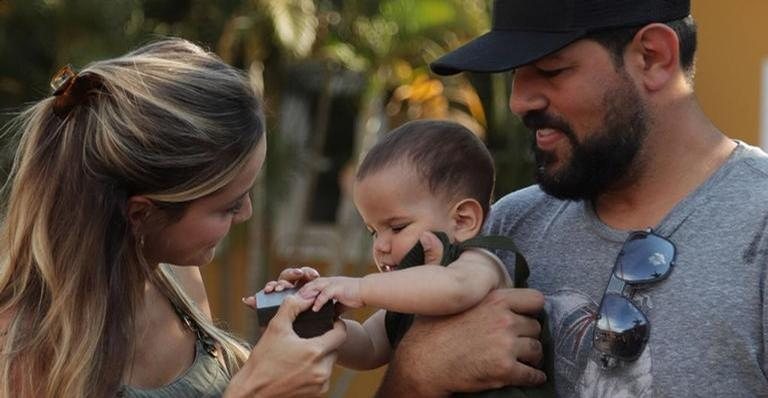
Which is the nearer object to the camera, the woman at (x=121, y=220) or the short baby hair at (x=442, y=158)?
the woman at (x=121, y=220)

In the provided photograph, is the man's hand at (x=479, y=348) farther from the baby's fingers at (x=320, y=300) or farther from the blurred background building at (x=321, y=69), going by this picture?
the blurred background building at (x=321, y=69)

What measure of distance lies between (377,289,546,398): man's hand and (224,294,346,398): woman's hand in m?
0.22

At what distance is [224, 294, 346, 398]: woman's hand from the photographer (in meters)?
3.27

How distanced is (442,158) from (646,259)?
597 millimetres

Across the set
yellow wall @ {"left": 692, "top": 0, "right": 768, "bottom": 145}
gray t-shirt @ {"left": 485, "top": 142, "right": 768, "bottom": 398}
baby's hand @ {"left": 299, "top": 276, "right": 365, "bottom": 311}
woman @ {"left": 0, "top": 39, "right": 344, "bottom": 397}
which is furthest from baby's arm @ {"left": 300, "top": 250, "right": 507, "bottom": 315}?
yellow wall @ {"left": 692, "top": 0, "right": 768, "bottom": 145}

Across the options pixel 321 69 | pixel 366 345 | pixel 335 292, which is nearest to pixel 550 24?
pixel 335 292

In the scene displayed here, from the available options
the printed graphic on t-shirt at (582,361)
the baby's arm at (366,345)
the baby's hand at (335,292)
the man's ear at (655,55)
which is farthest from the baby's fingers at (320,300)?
the man's ear at (655,55)

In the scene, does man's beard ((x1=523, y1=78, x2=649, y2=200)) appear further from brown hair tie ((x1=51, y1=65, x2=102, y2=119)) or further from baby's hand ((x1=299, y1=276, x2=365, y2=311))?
brown hair tie ((x1=51, y1=65, x2=102, y2=119))

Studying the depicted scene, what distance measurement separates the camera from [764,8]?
7758mm

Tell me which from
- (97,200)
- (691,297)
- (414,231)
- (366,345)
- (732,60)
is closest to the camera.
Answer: (691,297)

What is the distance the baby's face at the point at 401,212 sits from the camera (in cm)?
344

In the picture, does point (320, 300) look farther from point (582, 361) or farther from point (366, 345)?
point (582, 361)

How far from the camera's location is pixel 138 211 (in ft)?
11.2

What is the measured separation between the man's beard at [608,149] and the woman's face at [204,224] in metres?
0.72
